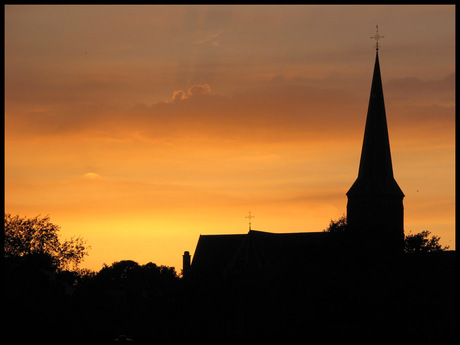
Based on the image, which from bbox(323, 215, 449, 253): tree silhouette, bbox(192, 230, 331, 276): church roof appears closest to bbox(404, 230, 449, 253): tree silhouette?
bbox(323, 215, 449, 253): tree silhouette

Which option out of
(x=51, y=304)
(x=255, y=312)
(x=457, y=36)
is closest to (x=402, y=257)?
(x=255, y=312)

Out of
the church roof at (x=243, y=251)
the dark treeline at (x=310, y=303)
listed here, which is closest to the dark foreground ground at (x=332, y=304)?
the dark treeline at (x=310, y=303)

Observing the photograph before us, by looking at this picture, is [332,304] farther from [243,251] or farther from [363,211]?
[243,251]

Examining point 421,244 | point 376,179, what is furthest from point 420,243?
point 376,179

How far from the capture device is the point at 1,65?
1911 centimetres

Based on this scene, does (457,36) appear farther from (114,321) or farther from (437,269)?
(114,321)

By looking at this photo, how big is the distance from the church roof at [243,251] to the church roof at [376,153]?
8.45 metres

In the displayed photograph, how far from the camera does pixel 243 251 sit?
11231 centimetres

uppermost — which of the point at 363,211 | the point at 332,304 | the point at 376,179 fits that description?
the point at 376,179

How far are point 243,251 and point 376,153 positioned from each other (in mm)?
20582

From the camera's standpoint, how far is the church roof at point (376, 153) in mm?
106125

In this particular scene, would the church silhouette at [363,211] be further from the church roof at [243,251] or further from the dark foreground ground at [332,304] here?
the dark foreground ground at [332,304]

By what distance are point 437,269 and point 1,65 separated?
57917 mm

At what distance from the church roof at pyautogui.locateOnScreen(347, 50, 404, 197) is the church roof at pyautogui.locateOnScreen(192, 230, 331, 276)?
8.45 metres
